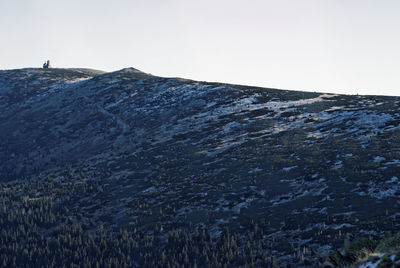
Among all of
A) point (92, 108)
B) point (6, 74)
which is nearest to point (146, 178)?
point (92, 108)

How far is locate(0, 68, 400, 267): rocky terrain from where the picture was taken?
110 ft

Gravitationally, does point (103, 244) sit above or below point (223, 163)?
below

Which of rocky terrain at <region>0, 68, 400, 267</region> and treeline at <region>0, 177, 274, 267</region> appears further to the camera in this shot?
rocky terrain at <region>0, 68, 400, 267</region>

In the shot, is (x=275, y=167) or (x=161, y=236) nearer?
(x=161, y=236)

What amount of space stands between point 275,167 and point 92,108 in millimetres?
76121

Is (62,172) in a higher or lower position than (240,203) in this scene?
lower

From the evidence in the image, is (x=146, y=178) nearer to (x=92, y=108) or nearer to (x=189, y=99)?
(x=189, y=99)

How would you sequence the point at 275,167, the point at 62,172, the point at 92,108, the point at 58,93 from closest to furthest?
1. the point at 275,167
2. the point at 62,172
3. the point at 92,108
4. the point at 58,93

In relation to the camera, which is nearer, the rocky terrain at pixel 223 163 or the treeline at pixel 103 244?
the treeline at pixel 103 244

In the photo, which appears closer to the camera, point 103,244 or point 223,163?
point 103,244

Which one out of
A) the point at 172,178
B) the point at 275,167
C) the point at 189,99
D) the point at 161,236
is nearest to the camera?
the point at 161,236

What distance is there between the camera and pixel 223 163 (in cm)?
5416

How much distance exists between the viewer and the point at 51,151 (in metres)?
87.8

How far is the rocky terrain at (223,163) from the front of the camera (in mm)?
33625
